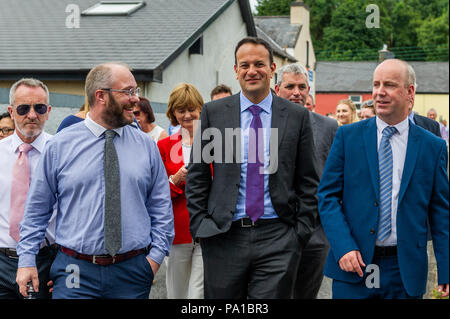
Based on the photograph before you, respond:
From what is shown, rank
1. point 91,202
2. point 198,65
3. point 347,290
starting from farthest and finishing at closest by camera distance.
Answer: point 198,65
point 347,290
point 91,202

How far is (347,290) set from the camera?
396cm

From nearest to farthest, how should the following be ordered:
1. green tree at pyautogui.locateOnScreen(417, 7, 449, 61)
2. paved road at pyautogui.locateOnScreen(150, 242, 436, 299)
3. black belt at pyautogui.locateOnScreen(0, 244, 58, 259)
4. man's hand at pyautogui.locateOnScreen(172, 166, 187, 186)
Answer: black belt at pyautogui.locateOnScreen(0, 244, 58, 259) < man's hand at pyautogui.locateOnScreen(172, 166, 187, 186) < paved road at pyautogui.locateOnScreen(150, 242, 436, 299) < green tree at pyautogui.locateOnScreen(417, 7, 449, 61)

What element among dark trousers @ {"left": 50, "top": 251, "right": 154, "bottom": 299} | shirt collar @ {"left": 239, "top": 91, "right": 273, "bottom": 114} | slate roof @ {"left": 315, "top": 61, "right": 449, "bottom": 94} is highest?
slate roof @ {"left": 315, "top": 61, "right": 449, "bottom": 94}

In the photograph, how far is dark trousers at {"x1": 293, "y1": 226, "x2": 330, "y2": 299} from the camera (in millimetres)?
5461

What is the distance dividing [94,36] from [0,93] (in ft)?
32.6

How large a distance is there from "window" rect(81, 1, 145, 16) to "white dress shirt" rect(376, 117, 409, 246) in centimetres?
1550

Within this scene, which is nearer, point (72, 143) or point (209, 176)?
point (72, 143)

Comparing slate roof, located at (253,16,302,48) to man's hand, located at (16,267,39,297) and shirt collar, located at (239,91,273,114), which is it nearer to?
shirt collar, located at (239,91,273,114)

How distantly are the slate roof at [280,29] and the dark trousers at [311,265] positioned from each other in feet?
38.6

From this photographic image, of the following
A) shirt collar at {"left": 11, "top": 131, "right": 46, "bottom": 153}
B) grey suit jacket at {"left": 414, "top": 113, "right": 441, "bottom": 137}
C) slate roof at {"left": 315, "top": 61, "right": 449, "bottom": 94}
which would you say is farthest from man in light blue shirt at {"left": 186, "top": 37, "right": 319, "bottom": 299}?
slate roof at {"left": 315, "top": 61, "right": 449, "bottom": 94}

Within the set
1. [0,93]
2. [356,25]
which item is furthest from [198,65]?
[0,93]

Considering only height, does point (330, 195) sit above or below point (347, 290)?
above

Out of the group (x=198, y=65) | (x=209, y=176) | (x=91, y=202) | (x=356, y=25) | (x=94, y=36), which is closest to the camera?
(x=91, y=202)

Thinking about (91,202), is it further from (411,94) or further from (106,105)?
(411,94)
